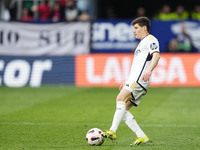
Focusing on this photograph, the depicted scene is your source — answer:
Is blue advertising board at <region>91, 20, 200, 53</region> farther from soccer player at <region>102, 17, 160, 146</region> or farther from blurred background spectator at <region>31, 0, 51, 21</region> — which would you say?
soccer player at <region>102, 17, 160, 146</region>

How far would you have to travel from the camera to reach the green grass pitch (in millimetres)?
6746

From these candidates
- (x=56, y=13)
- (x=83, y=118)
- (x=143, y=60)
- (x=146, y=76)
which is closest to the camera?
(x=146, y=76)

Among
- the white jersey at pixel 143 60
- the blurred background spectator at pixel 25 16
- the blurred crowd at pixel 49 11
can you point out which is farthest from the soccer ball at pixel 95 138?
the blurred background spectator at pixel 25 16

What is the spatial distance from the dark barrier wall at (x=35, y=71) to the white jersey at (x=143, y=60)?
1092 centimetres

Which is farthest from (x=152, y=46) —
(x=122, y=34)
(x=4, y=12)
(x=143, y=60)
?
(x=4, y=12)

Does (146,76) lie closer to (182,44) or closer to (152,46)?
(152,46)

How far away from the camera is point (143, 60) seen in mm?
6547

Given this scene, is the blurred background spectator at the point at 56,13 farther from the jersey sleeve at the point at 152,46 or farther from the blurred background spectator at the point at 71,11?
the jersey sleeve at the point at 152,46

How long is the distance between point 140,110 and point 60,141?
4567 millimetres

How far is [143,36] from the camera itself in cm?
668

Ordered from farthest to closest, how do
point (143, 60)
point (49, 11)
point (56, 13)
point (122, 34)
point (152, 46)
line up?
point (49, 11) → point (56, 13) → point (122, 34) → point (143, 60) → point (152, 46)

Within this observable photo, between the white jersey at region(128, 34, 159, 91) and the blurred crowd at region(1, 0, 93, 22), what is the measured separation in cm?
1269

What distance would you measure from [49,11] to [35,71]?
390cm

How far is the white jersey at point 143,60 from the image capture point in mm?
6480
